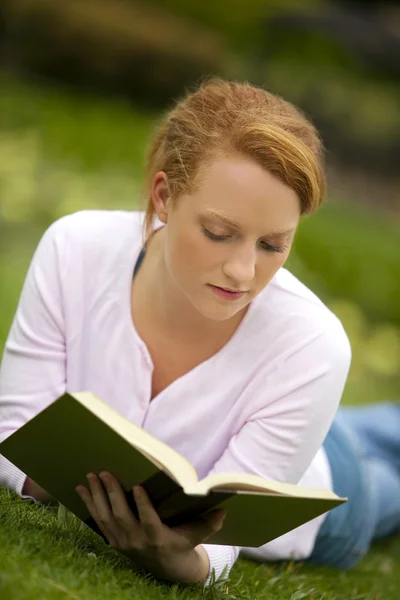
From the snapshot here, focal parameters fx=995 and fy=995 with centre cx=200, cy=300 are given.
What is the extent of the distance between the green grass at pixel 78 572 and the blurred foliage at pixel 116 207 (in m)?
2.69

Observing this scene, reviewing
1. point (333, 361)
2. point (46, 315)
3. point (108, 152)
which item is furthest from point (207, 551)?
point (108, 152)

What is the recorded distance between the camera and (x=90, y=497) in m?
2.15

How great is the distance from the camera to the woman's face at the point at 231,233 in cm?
231

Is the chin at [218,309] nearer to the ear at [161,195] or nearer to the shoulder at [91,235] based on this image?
the ear at [161,195]

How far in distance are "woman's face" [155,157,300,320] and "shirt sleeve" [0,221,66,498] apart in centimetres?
48

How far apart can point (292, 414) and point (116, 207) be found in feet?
15.6

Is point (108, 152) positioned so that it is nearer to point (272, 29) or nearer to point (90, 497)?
point (272, 29)

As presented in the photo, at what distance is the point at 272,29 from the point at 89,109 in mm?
3292

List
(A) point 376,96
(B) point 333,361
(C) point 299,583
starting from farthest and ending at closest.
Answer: (A) point 376,96 → (C) point 299,583 → (B) point 333,361

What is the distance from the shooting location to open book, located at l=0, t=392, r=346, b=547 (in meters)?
1.92

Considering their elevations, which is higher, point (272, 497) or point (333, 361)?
point (333, 361)

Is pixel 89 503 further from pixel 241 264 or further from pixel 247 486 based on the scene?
pixel 241 264

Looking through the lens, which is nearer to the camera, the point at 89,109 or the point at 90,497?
the point at 90,497

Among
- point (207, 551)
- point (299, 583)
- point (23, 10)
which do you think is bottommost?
point (299, 583)
